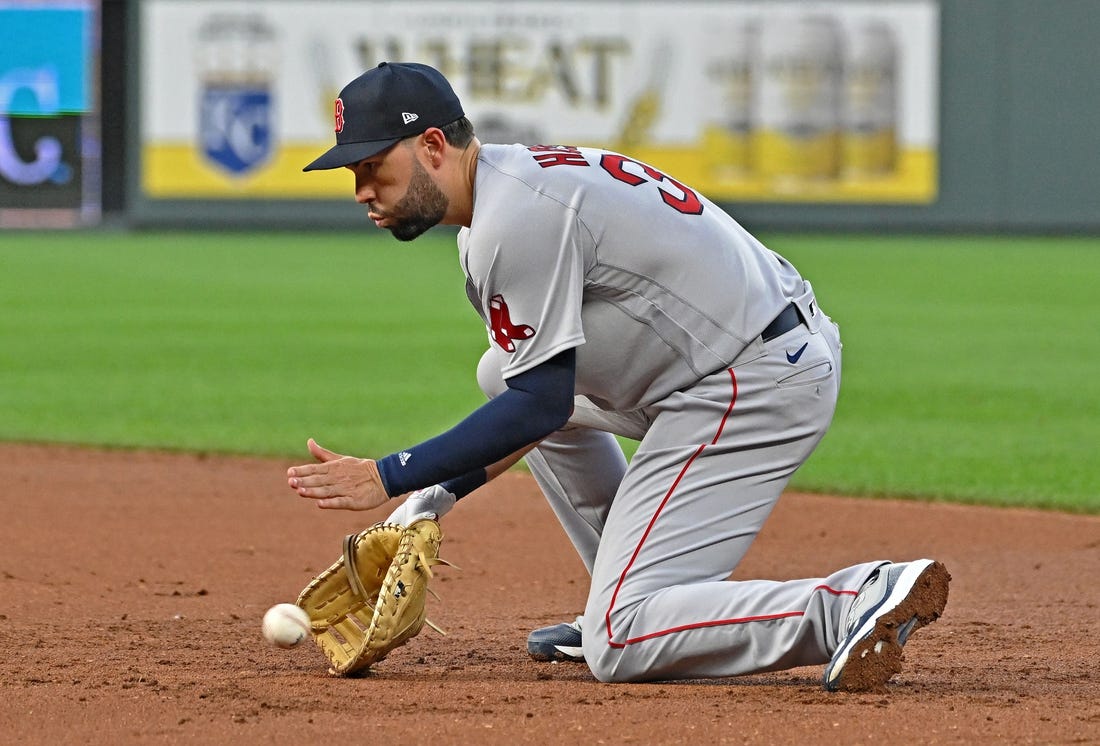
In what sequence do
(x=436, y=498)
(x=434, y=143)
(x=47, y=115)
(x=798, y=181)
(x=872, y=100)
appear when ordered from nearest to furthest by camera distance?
(x=434, y=143) → (x=436, y=498) → (x=47, y=115) → (x=872, y=100) → (x=798, y=181)

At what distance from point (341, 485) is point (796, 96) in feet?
75.4

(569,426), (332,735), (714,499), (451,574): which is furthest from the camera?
(451,574)

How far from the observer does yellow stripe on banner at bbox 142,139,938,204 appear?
84.4ft

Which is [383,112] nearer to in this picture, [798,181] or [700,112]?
[798,181]

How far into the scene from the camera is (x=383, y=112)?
3346 millimetres

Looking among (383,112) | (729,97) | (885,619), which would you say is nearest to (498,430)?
(383,112)

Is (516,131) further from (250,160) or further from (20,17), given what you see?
(20,17)

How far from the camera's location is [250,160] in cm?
2572

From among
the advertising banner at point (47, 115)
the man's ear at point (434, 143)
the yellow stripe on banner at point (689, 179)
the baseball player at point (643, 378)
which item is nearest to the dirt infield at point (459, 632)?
the baseball player at point (643, 378)

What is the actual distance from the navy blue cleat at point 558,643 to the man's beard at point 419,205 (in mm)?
1059

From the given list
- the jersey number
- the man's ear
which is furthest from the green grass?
the man's ear

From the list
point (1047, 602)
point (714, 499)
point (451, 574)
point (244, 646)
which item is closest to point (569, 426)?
point (714, 499)

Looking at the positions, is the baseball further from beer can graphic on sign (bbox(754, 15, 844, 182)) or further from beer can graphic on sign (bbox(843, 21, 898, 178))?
beer can graphic on sign (bbox(843, 21, 898, 178))

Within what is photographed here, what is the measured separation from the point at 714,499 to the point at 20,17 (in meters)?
24.2
